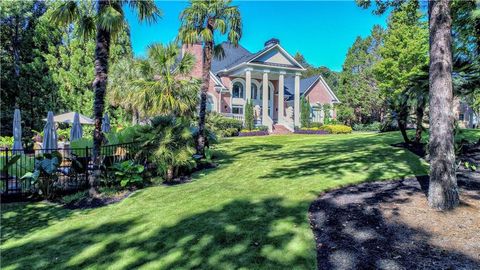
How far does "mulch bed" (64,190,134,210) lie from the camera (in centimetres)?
738

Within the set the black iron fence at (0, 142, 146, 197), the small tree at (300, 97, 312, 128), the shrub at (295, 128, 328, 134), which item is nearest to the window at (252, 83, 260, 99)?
the small tree at (300, 97, 312, 128)

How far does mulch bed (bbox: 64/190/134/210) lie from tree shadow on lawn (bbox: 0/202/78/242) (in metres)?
0.26

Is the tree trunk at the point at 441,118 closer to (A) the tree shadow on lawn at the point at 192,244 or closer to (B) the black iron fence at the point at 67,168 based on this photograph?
(A) the tree shadow on lawn at the point at 192,244

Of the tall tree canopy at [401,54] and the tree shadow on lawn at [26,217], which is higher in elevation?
the tall tree canopy at [401,54]

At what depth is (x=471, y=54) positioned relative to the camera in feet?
38.5

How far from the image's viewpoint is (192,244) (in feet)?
15.0

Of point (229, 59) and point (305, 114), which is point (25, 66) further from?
point (305, 114)

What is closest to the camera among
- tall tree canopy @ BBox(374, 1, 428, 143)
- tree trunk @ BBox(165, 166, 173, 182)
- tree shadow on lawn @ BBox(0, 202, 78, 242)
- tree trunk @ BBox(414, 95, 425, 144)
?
tree shadow on lawn @ BBox(0, 202, 78, 242)

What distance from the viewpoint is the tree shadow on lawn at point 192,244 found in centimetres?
405

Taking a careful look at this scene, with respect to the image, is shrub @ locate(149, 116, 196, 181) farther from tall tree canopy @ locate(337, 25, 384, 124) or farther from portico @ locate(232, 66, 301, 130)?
tall tree canopy @ locate(337, 25, 384, 124)

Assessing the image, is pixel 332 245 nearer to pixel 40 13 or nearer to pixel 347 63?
pixel 40 13

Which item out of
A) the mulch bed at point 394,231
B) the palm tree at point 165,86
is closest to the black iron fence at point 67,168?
the mulch bed at point 394,231

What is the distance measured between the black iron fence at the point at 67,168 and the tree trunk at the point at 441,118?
765cm

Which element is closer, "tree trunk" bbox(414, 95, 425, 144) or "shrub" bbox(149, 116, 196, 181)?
"shrub" bbox(149, 116, 196, 181)
